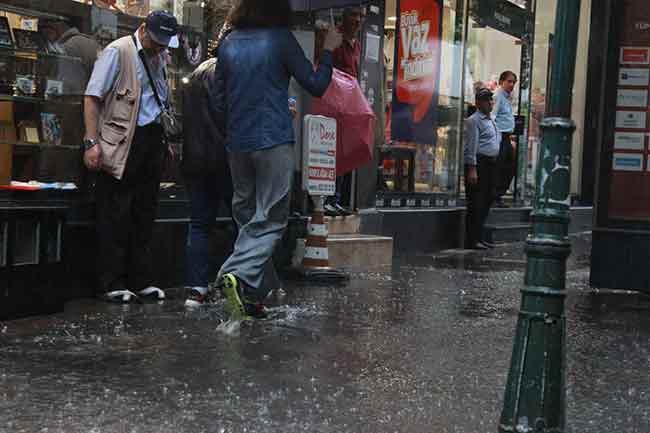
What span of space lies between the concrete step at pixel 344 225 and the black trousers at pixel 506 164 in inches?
179

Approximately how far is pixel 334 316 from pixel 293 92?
3155mm

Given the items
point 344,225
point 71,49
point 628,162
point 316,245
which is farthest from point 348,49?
point 71,49

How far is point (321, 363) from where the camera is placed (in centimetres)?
537

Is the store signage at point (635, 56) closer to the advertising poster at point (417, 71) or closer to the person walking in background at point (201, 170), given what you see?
the person walking in background at point (201, 170)

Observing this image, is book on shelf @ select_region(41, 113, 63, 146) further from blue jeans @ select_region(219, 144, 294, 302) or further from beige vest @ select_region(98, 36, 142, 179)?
blue jeans @ select_region(219, 144, 294, 302)

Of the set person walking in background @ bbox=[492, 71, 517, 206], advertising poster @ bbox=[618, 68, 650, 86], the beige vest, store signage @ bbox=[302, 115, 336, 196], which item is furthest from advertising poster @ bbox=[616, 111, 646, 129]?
person walking in background @ bbox=[492, 71, 517, 206]

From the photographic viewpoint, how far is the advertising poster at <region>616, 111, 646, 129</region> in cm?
888

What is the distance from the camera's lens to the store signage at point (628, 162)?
896cm

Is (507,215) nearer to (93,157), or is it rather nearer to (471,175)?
(471,175)

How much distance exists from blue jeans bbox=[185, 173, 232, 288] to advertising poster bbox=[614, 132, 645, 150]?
11.6 feet

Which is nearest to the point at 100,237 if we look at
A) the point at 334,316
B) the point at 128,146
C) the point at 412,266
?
the point at 128,146

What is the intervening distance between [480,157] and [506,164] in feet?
7.12

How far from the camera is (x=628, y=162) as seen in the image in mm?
8992

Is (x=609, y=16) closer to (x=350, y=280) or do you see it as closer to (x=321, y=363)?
(x=350, y=280)
